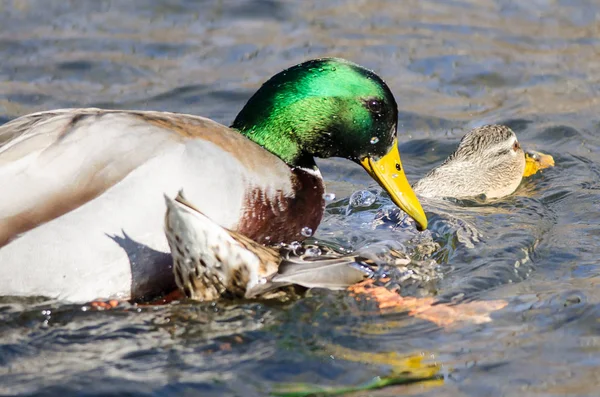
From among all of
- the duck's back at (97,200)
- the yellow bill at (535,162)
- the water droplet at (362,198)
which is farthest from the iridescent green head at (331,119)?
the yellow bill at (535,162)

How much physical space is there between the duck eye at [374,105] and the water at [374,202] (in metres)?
0.81

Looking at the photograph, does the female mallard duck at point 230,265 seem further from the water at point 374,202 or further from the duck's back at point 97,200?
the duck's back at point 97,200

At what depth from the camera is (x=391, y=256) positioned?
526cm

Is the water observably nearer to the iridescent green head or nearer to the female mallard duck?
the female mallard duck

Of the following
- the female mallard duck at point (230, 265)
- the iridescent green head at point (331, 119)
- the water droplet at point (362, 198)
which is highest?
the iridescent green head at point (331, 119)

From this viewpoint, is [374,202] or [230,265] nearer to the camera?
[230,265]

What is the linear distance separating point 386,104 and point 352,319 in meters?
1.09

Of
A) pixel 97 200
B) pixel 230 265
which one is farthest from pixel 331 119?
pixel 97 200

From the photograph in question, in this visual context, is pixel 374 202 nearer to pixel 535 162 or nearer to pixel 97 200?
pixel 535 162

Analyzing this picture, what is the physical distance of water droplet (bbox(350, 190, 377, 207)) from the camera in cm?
644

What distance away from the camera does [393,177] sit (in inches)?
208

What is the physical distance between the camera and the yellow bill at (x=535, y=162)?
23.0 ft

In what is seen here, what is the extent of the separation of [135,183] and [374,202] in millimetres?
2200

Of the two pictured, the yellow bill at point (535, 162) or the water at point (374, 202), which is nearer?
the water at point (374, 202)
